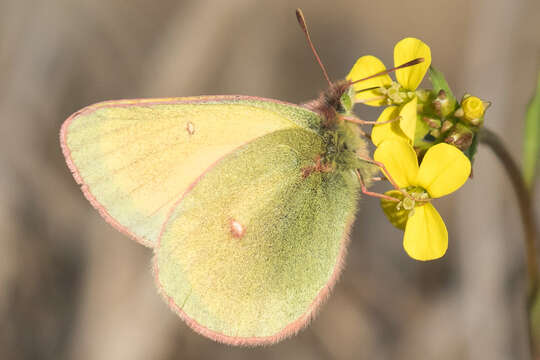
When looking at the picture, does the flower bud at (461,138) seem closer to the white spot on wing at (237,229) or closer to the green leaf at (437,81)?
the green leaf at (437,81)

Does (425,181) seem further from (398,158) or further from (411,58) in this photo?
(411,58)

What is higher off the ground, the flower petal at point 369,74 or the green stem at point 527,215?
the flower petal at point 369,74

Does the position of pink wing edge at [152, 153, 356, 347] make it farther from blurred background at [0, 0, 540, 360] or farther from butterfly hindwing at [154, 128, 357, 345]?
blurred background at [0, 0, 540, 360]

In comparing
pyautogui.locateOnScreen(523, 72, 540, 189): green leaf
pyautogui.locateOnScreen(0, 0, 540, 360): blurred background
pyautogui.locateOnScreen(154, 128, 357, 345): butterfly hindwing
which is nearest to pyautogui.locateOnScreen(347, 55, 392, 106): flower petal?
pyautogui.locateOnScreen(154, 128, 357, 345): butterfly hindwing

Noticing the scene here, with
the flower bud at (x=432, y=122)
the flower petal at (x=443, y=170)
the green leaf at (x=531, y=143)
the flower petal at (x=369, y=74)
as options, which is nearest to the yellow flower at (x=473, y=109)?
the flower bud at (x=432, y=122)

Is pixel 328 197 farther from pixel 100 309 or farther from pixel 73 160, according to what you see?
pixel 100 309

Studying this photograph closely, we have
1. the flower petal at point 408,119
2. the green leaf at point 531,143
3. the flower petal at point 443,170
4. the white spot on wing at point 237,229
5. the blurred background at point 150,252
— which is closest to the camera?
the flower petal at point 443,170
